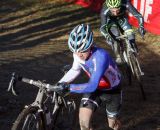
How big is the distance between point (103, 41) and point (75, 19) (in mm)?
3862

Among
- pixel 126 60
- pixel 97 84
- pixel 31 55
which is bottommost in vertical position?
pixel 31 55

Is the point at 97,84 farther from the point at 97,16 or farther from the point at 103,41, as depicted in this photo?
the point at 97,16

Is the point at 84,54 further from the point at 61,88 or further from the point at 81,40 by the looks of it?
the point at 61,88

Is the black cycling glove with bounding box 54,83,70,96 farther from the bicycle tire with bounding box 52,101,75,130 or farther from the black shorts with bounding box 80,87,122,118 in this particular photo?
the bicycle tire with bounding box 52,101,75,130

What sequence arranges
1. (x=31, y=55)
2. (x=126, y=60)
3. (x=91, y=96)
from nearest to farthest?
(x=91, y=96), (x=126, y=60), (x=31, y=55)

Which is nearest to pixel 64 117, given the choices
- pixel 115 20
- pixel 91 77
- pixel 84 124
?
pixel 84 124

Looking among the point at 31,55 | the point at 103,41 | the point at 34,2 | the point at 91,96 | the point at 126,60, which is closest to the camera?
the point at 91,96

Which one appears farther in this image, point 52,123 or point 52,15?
point 52,15

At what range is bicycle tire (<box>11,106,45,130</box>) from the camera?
604 cm

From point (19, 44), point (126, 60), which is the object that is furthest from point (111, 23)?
point (19, 44)

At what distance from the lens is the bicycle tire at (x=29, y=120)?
19.8 ft

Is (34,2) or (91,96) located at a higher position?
(91,96)

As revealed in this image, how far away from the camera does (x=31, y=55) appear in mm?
13914

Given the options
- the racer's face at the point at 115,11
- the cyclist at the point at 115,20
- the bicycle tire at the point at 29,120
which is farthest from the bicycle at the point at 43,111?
the racer's face at the point at 115,11
